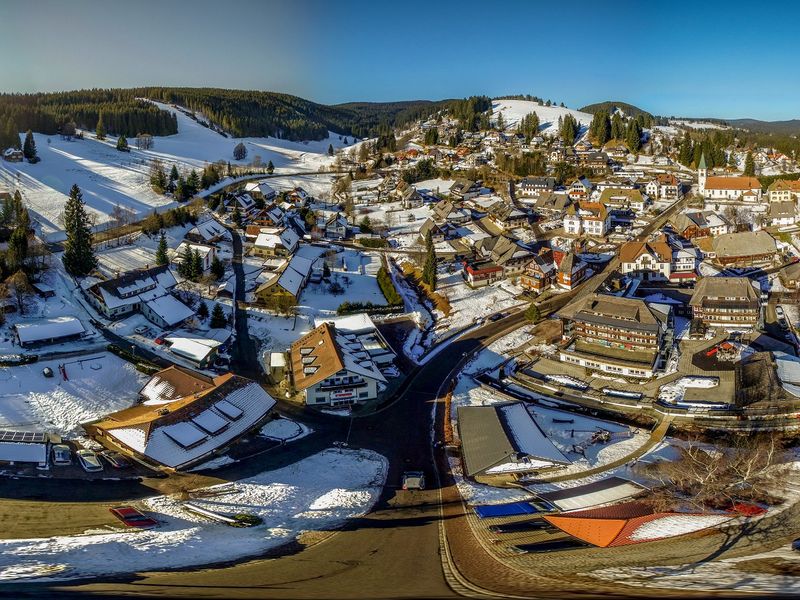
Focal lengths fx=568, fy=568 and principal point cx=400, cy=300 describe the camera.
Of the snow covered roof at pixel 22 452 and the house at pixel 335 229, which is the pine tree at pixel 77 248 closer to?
the snow covered roof at pixel 22 452

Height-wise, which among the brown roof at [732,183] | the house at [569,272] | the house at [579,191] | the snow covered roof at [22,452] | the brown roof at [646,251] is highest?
the brown roof at [732,183]

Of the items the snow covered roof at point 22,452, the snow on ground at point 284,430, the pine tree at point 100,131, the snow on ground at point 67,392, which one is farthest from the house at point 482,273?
the pine tree at point 100,131

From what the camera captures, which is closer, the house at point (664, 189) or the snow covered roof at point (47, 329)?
the snow covered roof at point (47, 329)

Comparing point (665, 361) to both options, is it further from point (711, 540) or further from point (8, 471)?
point (8, 471)

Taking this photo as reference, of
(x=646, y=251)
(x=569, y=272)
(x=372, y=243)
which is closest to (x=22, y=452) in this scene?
(x=569, y=272)

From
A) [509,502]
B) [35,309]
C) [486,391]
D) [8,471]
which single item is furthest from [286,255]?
[509,502]

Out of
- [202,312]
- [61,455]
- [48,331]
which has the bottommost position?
[61,455]

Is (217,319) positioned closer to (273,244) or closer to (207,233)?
(273,244)
